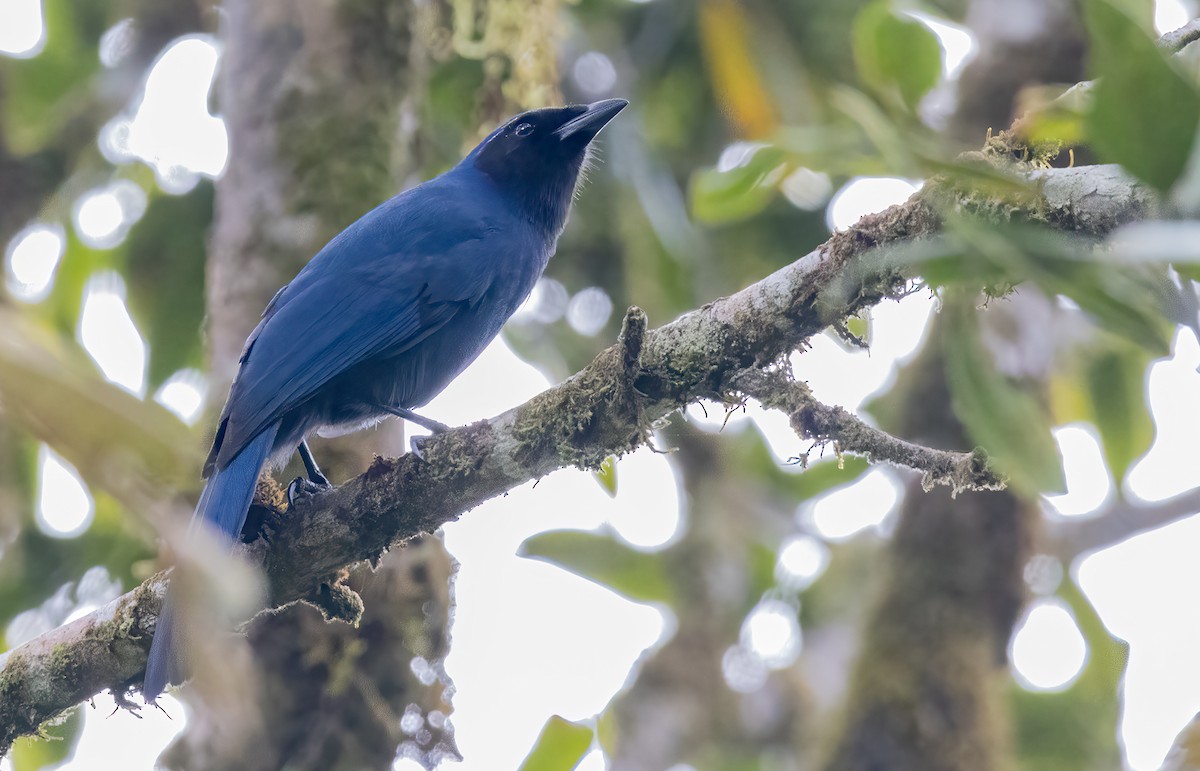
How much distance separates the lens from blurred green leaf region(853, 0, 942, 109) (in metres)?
3.06

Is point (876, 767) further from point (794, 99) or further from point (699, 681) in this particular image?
point (794, 99)

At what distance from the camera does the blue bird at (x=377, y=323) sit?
3.58m

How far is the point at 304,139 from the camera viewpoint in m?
4.42

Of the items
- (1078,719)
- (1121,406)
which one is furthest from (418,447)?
(1078,719)

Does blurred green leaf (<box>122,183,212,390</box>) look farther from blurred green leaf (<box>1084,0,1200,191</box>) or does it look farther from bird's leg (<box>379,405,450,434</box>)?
blurred green leaf (<box>1084,0,1200,191</box>)

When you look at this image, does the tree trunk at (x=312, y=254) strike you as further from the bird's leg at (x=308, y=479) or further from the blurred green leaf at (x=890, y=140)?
the blurred green leaf at (x=890, y=140)

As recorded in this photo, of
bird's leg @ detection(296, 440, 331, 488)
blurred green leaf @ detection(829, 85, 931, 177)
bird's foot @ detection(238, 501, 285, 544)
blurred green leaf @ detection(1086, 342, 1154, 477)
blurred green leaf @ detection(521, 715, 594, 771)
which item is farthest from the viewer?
blurred green leaf @ detection(1086, 342, 1154, 477)

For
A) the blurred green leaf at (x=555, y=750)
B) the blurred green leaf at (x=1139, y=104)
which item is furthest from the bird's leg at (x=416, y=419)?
the blurred green leaf at (x=1139, y=104)

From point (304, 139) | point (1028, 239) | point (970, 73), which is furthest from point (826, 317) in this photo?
point (970, 73)

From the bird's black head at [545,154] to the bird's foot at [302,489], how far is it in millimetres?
1565

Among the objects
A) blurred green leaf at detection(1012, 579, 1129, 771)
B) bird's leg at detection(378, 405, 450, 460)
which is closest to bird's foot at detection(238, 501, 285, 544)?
bird's leg at detection(378, 405, 450, 460)

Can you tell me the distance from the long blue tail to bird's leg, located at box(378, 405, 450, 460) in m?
0.41

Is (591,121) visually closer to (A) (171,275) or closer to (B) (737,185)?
(B) (737,185)

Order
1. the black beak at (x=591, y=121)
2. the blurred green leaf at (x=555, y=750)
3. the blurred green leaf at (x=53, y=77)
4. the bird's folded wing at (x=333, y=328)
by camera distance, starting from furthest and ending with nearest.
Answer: the blurred green leaf at (x=53, y=77) < the black beak at (x=591, y=121) < the bird's folded wing at (x=333, y=328) < the blurred green leaf at (x=555, y=750)
